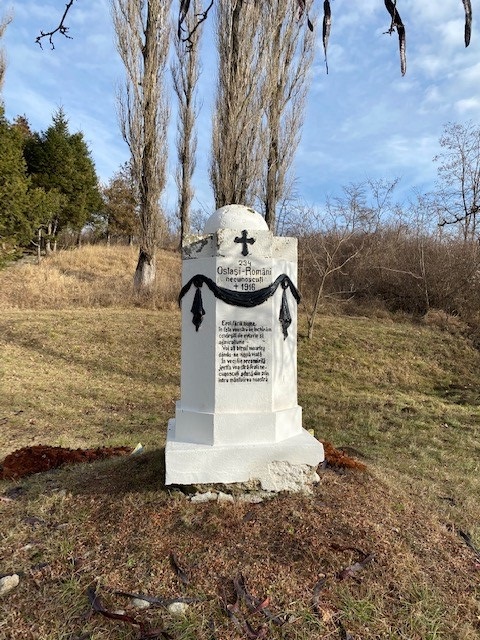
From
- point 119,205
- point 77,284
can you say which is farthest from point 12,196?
point 119,205

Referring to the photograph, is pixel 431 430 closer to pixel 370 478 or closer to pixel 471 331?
pixel 370 478

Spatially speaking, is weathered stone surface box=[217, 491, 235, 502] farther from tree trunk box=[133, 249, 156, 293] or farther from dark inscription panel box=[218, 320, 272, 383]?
tree trunk box=[133, 249, 156, 293]

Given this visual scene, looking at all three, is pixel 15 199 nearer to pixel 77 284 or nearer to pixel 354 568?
pixel 77 284

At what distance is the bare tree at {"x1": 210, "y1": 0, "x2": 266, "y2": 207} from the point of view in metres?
13.2

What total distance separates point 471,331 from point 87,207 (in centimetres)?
1939

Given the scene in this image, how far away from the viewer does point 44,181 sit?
72.0 feet

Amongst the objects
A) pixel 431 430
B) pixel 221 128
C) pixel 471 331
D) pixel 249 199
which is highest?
pixel 221 128

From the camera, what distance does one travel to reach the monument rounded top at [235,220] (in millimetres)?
3588

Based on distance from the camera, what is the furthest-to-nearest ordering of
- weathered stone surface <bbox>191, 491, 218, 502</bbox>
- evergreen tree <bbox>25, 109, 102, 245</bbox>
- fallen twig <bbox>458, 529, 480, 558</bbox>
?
evergreen tree <bbox>25, 109, 102, 245</bbox> < weathered stone surface <bbox>191, 491, 218, 502</bbox> < fallen twig <bbox>458, 529, 480, 558</bbox>

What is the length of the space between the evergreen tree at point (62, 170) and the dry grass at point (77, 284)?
306 cm

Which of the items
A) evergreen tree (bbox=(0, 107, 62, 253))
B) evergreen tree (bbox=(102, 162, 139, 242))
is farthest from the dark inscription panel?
evergreen tree (bbox=(102, 162, 139, 242))

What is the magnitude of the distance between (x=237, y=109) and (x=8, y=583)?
1340 cm

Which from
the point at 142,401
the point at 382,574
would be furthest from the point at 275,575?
the point at 142,401

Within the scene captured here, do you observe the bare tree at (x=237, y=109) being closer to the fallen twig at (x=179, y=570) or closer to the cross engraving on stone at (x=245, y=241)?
the cross engraving on stone at (x=245, y=241)
